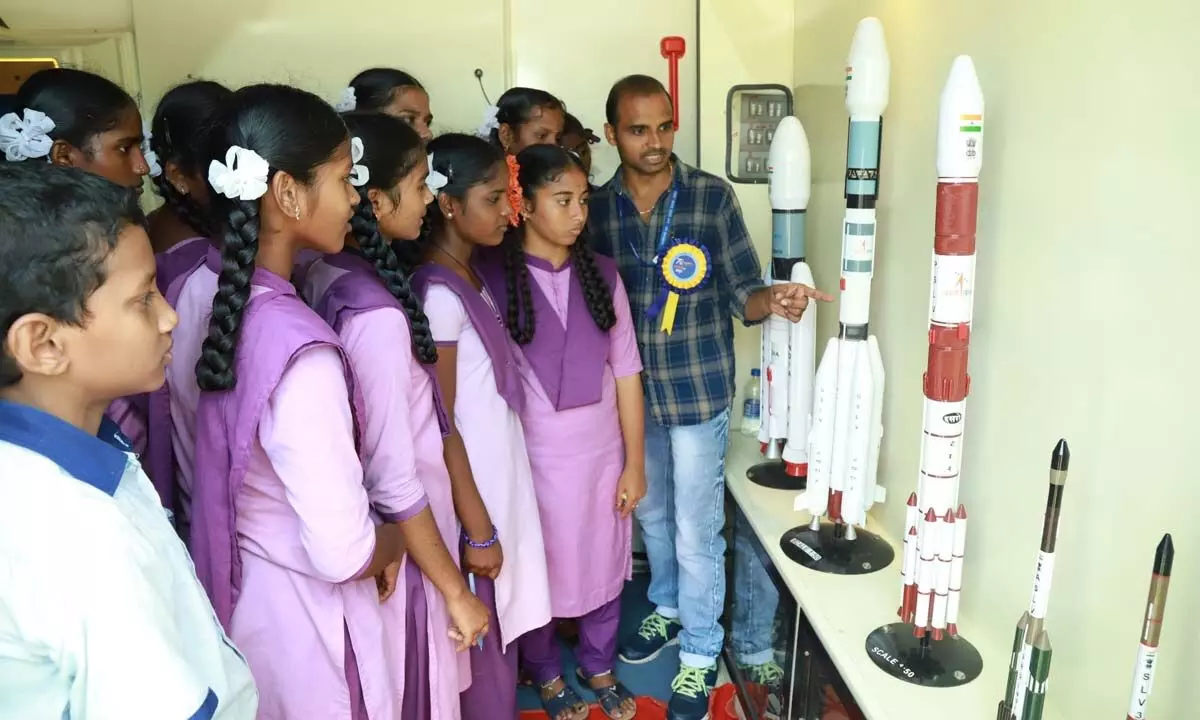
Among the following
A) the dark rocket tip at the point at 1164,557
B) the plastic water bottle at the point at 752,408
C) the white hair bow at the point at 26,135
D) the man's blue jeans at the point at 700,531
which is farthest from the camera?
the plastic water bottle at the point at 752,408

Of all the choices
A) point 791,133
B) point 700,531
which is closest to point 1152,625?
point 700,531

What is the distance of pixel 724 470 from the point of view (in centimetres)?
243

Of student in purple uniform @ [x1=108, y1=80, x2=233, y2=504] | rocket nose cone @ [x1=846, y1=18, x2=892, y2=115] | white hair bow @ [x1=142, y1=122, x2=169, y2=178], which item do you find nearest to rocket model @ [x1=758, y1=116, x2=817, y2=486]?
rocket nose cone @ [x1=846, y1=18, x2=892, y2=115]

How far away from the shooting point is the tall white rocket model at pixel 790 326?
2.11 m

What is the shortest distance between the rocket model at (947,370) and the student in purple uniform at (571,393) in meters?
0.78

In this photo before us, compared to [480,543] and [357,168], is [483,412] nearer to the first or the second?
[480,543]

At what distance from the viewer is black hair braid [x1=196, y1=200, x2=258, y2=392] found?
1.16 metres

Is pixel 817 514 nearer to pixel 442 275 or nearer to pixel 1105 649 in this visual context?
pixel 1105 649

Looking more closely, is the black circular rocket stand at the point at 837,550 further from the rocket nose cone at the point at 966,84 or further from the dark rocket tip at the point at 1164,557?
the rocket nose cone at the point at 966,84

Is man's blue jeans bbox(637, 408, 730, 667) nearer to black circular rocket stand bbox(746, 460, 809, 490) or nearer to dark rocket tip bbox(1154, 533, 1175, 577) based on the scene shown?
black circular rocket stand bbox(746, 460, 809, 490)

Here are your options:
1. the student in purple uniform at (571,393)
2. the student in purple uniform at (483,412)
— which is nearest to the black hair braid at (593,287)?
the student in purple uniform at (571,393)

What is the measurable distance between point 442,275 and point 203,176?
19.8 inches

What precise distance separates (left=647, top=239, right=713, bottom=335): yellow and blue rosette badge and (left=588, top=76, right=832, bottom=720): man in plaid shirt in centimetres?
2

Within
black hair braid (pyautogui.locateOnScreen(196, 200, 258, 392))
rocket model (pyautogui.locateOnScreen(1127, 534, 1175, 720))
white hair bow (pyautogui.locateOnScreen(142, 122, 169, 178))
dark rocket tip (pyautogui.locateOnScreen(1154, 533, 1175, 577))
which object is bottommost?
rocket model (pyautogui.locateOnScreen(1127, 534, 1175, 720))
